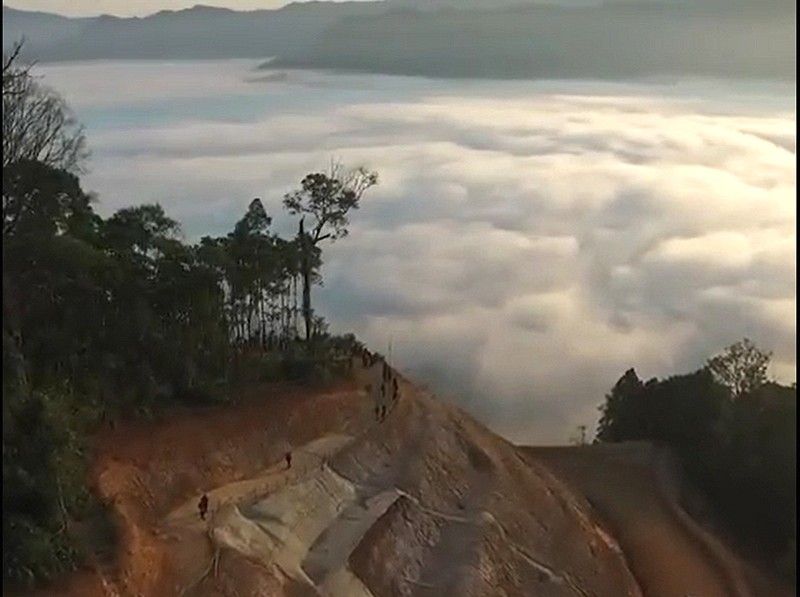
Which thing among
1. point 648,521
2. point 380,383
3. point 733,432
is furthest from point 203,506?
point 733,432


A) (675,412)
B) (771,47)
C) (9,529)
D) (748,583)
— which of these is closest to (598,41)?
(771,47)

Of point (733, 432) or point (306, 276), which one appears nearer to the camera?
point (306, 276)

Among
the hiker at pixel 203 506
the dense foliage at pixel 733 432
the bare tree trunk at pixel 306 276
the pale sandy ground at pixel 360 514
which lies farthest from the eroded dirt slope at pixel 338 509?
the dense foliage at pixel 733 432

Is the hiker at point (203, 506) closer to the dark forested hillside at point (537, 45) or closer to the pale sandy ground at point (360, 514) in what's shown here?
the pale sandy ground at point (360, 514)

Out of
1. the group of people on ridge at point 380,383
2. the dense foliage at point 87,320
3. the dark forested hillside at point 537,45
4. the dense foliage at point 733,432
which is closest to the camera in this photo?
the dense foliage at point 87,320

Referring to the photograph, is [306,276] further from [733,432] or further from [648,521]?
[733,432]

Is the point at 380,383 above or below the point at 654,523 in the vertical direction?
above
